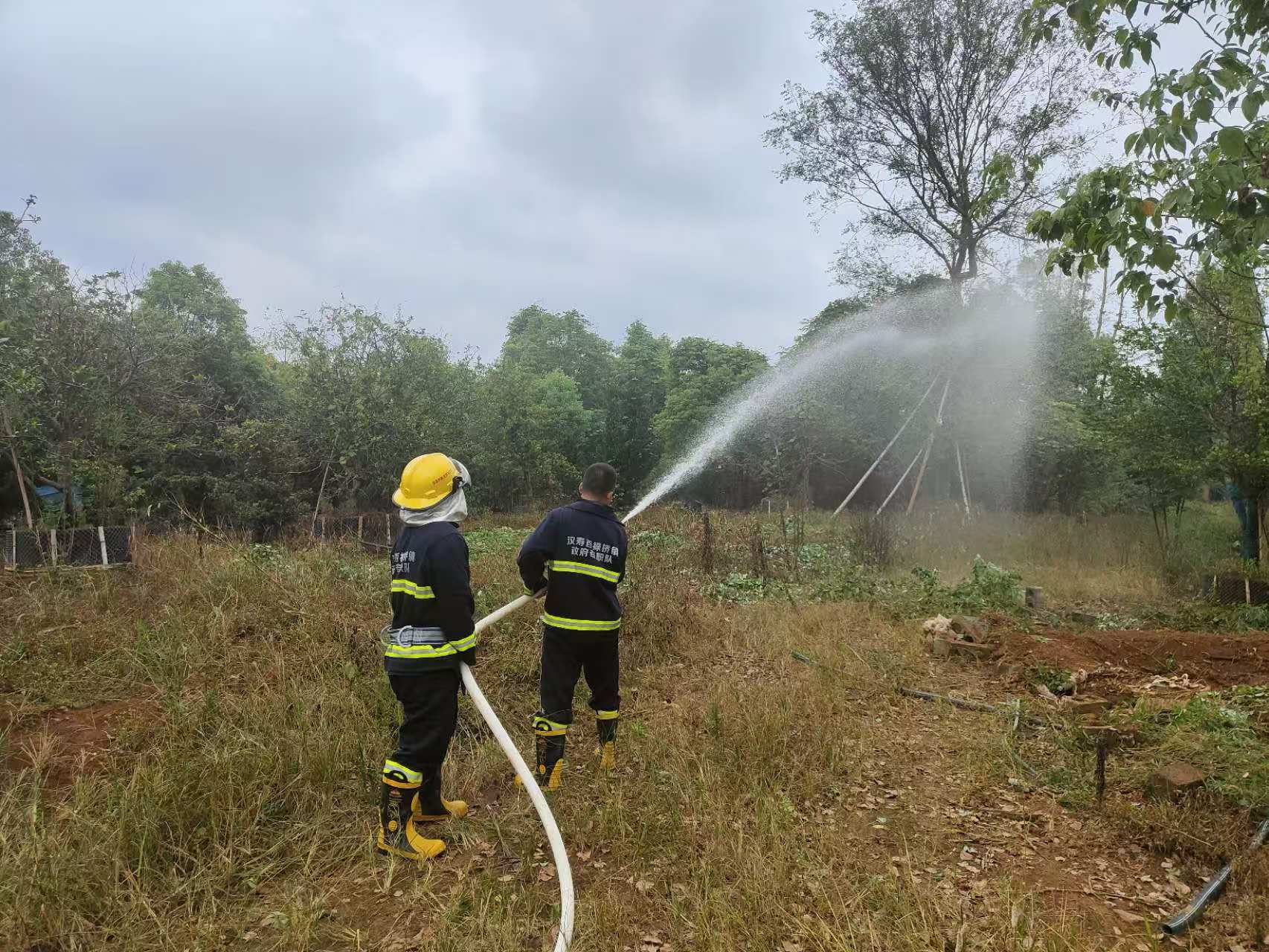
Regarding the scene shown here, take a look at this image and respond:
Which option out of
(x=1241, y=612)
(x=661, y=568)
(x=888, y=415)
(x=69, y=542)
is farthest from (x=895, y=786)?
(x=888, y=415)

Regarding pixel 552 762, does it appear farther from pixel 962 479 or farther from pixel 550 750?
pixel 962 479

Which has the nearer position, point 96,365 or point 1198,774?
point 1198,774

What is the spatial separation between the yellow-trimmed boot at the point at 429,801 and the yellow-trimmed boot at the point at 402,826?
56mm

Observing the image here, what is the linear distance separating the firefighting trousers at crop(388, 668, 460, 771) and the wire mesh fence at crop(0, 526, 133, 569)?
5.29 metres

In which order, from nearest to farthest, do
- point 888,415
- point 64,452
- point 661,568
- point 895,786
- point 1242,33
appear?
point 1242,33 < point 895,786 < point 661,568 < point 64,452 < point 888,415

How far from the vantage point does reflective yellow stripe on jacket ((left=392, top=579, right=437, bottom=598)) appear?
3238 millimetres

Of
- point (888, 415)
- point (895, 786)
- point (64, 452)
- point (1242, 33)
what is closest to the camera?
point (1242, 33)

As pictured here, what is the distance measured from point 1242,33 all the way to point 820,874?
146 inches

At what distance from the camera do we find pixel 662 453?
25.4 meters

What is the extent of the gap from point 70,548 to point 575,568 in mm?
6474

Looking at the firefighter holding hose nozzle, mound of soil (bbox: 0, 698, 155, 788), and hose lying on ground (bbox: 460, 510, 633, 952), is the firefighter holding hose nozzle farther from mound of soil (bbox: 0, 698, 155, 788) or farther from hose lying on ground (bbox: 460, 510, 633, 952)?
mound of soil (bbox: 0, 698, 155, 788)

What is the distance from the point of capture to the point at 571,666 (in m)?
3.94

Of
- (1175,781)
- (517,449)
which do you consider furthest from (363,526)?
(1175,781)

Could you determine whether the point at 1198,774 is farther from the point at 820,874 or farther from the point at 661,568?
the point at 661,568
